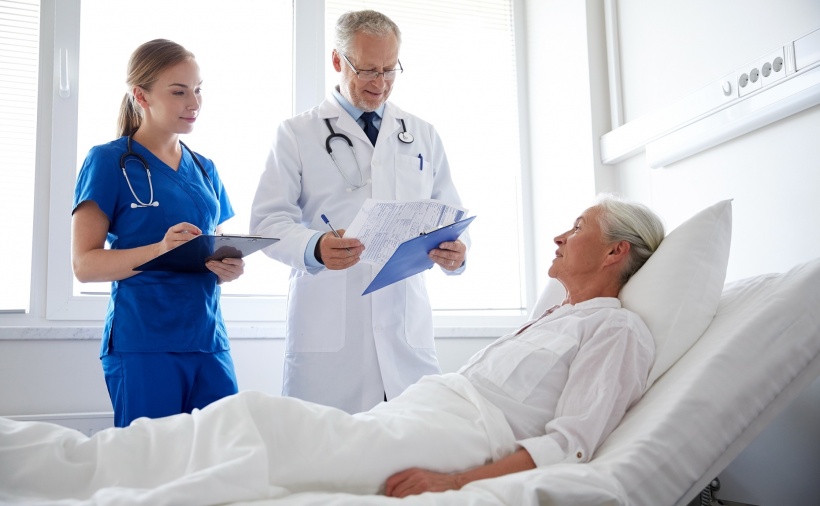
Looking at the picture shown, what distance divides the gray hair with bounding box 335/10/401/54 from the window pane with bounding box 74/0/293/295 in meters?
1.05

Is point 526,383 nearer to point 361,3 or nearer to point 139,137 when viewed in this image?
point 139,137

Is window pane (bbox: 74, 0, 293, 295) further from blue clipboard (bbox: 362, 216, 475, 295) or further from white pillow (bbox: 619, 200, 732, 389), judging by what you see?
white pillow (bbox: 619, 200, 732, 389)

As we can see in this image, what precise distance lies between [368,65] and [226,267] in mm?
690

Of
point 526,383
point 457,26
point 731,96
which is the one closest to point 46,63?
point 457,26

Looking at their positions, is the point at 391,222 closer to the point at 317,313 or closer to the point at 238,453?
the point at 317,313

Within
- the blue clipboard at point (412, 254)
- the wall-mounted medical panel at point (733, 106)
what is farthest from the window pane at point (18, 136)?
the wall-mounted medical panel at point (733, 106)

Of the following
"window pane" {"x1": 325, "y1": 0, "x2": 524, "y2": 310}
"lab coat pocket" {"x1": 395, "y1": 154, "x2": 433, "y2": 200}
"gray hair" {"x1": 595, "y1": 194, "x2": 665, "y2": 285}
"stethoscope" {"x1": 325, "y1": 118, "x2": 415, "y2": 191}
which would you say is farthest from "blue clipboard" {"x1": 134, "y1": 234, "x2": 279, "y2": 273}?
"window pane" {"x1": 325, "y1": 0, "x2": 524, "y2": 310}

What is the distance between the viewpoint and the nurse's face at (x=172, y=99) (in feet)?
6.34

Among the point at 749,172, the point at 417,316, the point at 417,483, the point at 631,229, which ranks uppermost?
the point at 749,172

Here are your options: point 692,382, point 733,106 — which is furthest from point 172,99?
point 733,106

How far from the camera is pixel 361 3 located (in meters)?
3.20

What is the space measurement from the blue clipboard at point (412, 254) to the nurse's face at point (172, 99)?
0.74 metres

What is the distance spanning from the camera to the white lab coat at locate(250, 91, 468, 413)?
194 centimetres

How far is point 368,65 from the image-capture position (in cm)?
199
